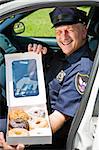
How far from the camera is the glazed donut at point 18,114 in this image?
2.45 metres

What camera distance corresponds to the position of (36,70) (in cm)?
265

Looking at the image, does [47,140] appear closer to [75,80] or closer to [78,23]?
[75,80]

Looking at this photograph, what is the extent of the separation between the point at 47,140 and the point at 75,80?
368 mm

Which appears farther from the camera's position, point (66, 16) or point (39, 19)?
point (39, 19)

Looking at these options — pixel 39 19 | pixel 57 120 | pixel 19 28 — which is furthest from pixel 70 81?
pixel 39 19

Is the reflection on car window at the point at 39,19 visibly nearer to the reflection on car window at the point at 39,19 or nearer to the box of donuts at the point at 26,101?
the reflection on car window at the point at 39,19

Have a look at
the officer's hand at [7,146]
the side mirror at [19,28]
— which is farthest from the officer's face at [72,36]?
the side mirror at [19,28]

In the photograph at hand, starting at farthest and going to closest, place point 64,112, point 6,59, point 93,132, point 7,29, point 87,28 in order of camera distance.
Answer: point 7,29
point 87,28
point 6,59
point 64,112
point 93,132

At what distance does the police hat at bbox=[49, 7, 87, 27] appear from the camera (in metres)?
2.70

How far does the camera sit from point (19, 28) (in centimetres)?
379

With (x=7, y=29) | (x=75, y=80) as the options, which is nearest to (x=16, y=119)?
(x=75, y=80)

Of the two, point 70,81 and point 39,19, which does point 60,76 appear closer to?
point 70,81

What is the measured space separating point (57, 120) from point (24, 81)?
29 cm

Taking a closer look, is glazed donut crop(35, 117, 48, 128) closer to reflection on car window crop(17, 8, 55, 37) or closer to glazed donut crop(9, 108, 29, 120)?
glazed donut crop(9, 108, 29, 120)
